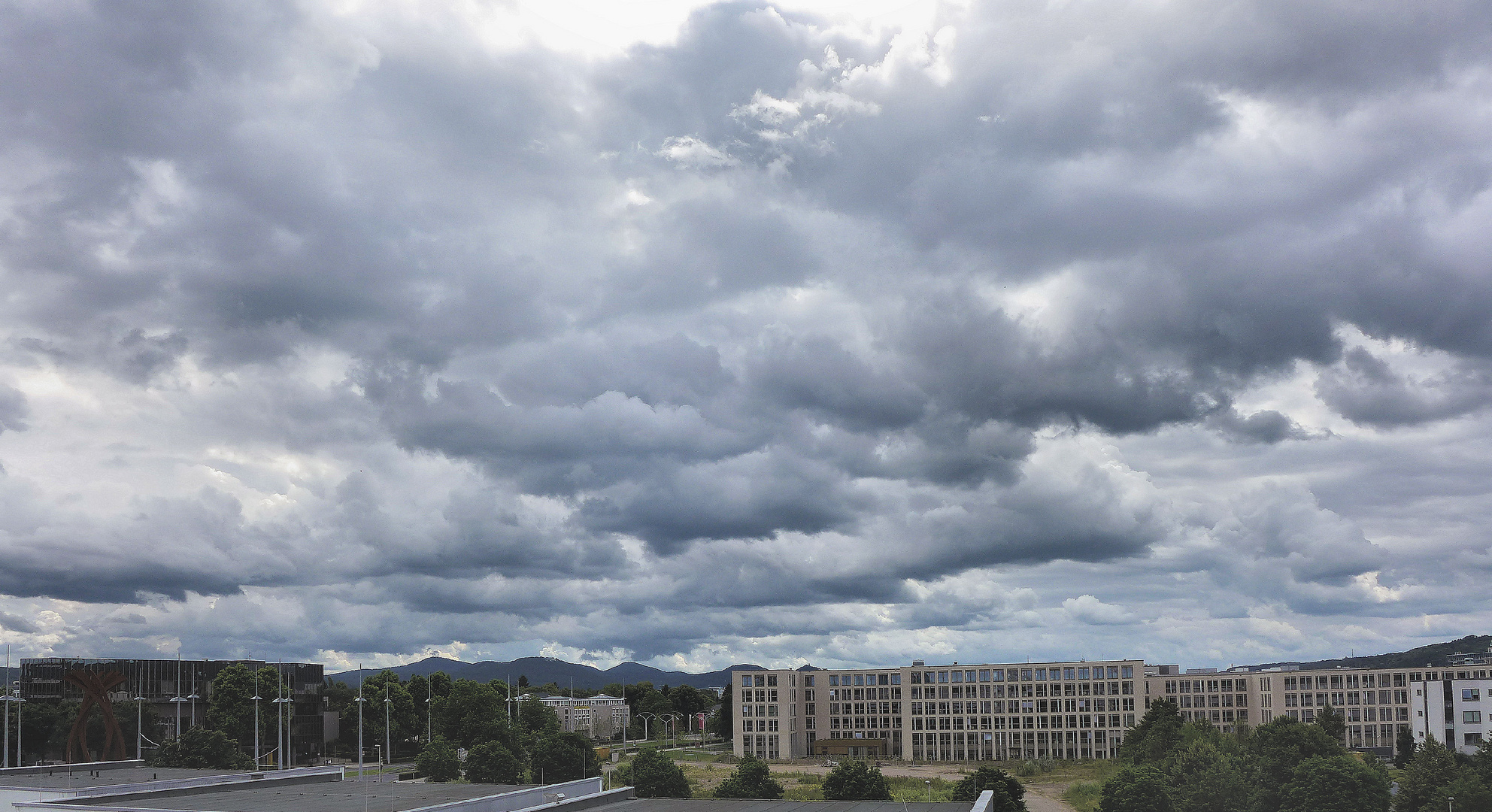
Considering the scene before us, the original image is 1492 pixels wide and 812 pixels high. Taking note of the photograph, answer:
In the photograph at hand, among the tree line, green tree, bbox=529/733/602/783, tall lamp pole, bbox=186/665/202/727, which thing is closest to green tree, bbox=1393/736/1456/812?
the tree line

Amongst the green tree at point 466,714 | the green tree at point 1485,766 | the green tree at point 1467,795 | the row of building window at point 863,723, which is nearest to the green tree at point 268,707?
the green tree at point 466,714

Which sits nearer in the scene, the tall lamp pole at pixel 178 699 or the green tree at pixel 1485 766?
the green tree at pixel 1485 766

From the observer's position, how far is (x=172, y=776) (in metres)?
84.7

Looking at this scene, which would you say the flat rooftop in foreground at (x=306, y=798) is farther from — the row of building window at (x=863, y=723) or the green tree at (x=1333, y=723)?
the green tree at (x=1333, y=723)

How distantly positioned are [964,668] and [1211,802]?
110 m

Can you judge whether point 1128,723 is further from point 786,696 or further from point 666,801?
point 666,801

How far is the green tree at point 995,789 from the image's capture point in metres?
90.1

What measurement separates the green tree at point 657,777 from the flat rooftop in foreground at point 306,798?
2358 centimetres

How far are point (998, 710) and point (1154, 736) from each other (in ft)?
159

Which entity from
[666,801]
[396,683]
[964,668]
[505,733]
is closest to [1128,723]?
[964,668]

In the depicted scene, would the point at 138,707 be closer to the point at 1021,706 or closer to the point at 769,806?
the point at 769,806

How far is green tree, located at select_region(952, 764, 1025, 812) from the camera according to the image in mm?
90062

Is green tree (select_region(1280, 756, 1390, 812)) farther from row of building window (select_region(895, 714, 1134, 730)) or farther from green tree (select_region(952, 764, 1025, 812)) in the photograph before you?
row of building window (select_region(895, 714, 1134, 730))

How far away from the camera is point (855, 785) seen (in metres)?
98.8
